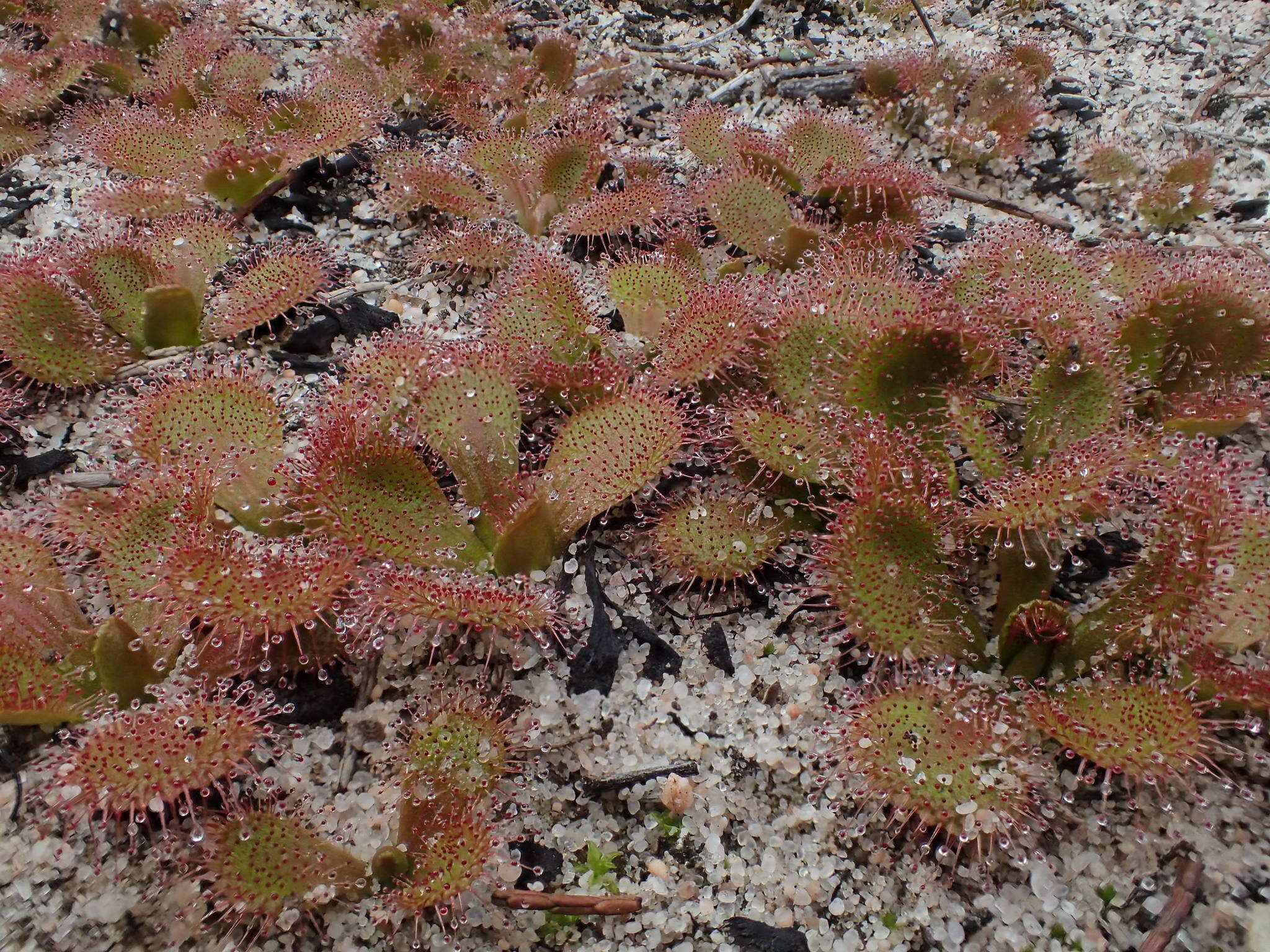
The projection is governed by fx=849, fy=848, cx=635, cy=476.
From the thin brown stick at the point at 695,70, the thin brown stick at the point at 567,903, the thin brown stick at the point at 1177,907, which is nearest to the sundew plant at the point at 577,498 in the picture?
the thin brown stick at the point at 567,903

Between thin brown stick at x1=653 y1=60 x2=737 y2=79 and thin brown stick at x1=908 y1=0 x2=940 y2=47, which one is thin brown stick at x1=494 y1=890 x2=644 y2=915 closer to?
thin brown stick at x1=653 y1=60 x2=737 y2=79

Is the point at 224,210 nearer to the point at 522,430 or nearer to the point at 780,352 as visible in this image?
the point at 522,430

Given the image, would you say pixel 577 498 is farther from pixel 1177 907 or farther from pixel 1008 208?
pixel 1008 208

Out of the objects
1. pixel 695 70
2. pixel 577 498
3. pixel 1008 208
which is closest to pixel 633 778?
pixel 577 498

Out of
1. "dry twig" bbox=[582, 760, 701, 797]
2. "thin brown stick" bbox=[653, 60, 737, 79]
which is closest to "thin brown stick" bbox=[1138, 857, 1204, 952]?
"dry twig" bbox=[582, 760, 701, 797]

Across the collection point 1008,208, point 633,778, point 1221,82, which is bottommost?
point 633,778

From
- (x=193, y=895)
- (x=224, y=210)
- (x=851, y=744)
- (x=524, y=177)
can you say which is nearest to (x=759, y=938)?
(x=851, y=744)
